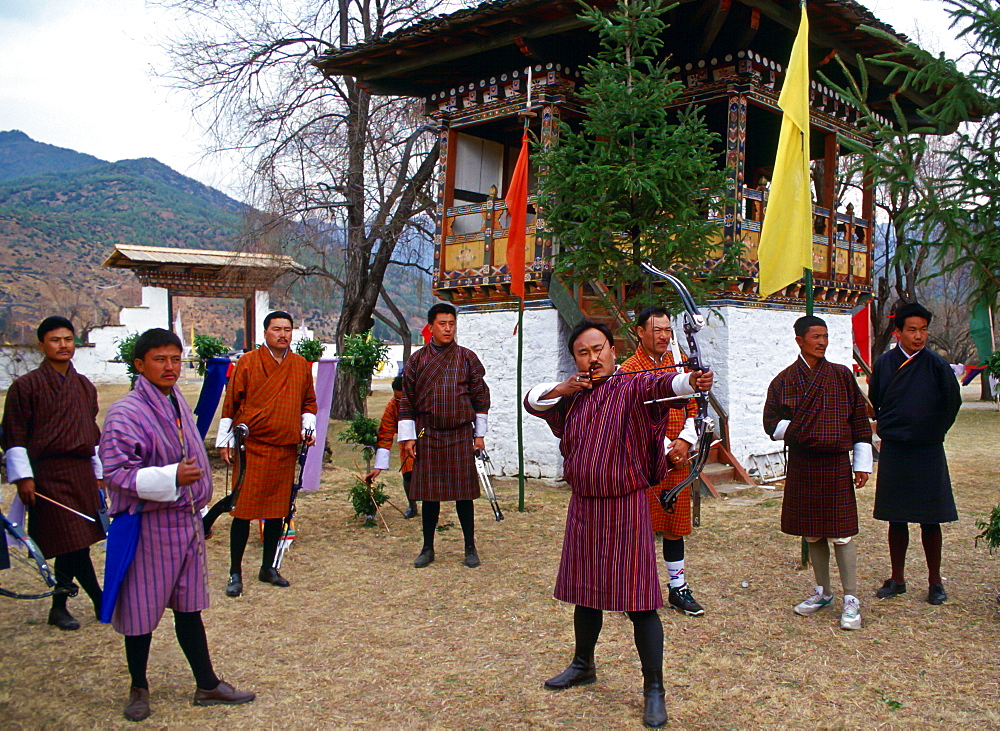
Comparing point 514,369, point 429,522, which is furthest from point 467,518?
point 514,369

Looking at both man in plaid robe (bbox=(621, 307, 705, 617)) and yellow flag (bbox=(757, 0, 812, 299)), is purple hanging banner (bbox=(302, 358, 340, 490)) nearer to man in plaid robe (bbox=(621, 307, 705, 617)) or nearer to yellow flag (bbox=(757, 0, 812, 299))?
man in plaid robe (bbox=(621, 307, 705, 617))

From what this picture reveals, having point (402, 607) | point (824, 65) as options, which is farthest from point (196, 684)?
point (824, 65)

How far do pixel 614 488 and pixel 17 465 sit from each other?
3.32 m

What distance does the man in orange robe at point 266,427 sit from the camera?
5141mm

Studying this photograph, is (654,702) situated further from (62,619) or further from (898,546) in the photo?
(62,619)

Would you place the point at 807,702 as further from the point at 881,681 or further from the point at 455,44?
the point at 455,44

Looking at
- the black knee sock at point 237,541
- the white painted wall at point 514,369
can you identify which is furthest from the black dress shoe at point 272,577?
the white painted wall at point 514,369

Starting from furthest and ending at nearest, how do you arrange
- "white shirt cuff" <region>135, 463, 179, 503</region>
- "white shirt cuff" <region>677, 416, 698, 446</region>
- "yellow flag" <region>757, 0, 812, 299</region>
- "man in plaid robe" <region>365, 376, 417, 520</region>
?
"man in plaid robe" <region>365, 376, 417, 520</region> → "yellow flag" <region>757, 0, 812, 299</region> → "white shirt cuff" <region>677, 416, 698, 446</region> → "white shirt cuff" <region>135, 463, 179, 503</region>

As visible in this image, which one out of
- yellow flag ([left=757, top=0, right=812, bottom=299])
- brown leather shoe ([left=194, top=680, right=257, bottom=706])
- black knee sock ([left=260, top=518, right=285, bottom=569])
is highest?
yellow flag ([left=757, top=0, right=812, bottom=299])

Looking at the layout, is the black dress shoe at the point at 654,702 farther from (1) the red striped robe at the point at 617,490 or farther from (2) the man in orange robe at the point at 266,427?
(2) the man in orange robe at the point at 266,427

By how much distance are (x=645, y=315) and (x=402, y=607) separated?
7.82 ft

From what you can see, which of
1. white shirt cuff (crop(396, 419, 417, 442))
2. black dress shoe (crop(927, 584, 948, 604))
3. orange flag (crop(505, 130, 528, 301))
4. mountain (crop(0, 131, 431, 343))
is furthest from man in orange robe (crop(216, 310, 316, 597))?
mountain (crop(0, 131, 431, 343))

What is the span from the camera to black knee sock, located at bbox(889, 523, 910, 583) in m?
4.74

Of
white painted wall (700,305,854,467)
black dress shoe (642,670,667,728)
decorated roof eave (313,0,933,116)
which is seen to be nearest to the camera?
black dress shoe (642,670,667,728)
